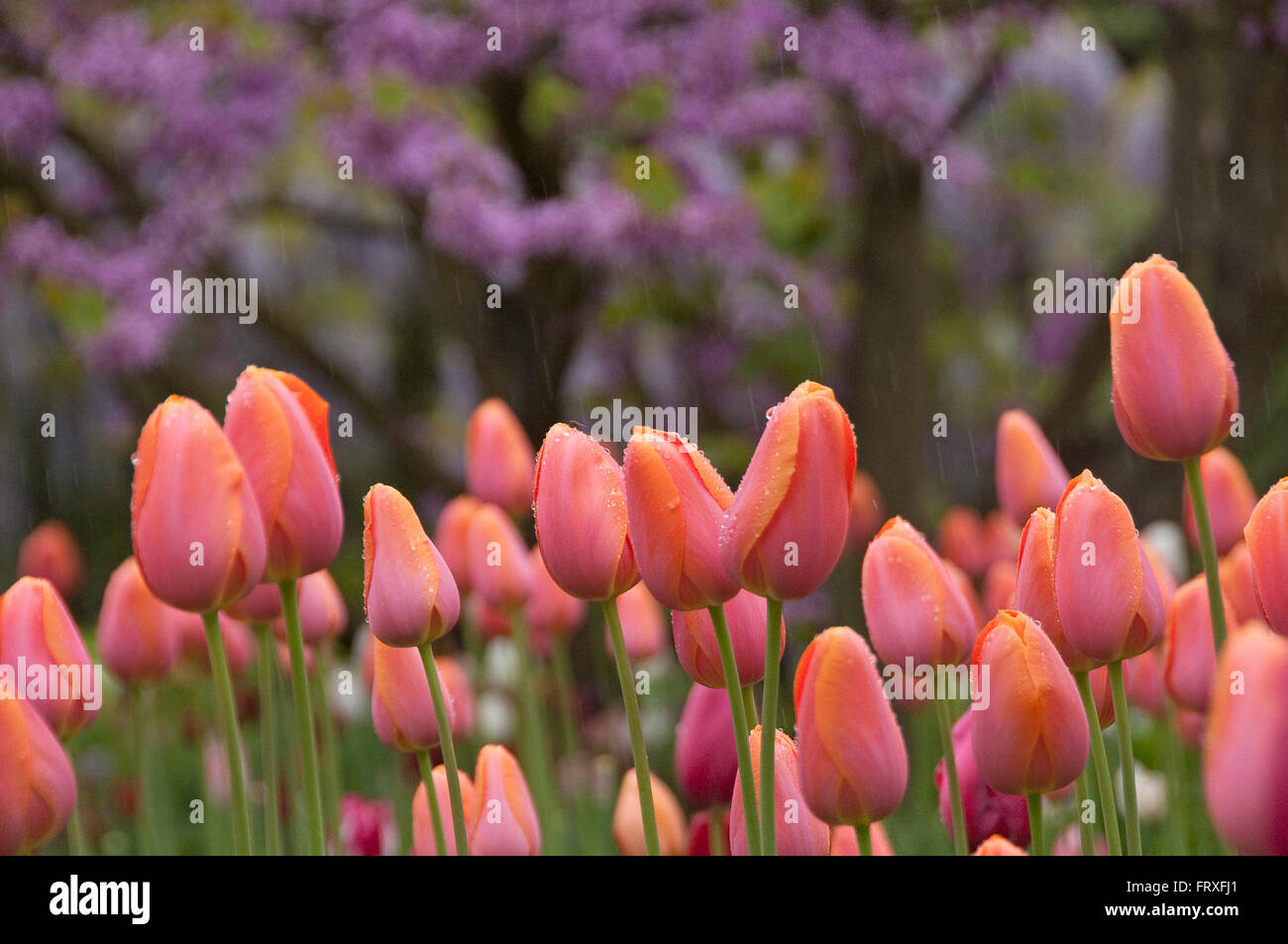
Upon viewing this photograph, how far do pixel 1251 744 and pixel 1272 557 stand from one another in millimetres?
215

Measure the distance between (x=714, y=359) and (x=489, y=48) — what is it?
1182 mm

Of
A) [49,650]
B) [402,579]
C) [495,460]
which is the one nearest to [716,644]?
[402,579]

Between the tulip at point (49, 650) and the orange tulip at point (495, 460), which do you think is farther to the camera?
the orange tulip at point (495, 460)

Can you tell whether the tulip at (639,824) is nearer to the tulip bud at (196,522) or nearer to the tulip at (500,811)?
the tulip at (500,811)

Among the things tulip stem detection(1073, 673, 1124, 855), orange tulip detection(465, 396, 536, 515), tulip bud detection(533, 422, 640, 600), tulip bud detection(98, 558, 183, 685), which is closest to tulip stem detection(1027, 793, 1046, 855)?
tulip stem detection(1073, 673, 1124, 855)

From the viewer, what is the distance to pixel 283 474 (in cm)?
72

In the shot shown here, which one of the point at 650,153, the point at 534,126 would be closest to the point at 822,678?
the point at 650,153

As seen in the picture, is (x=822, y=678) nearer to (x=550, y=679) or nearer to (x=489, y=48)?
(x=550, y=679)

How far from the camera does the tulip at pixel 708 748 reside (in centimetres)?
Answer: 82

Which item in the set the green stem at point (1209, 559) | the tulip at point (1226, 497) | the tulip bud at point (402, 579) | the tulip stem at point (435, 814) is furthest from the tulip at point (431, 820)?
the tulip at point (1226, 497)

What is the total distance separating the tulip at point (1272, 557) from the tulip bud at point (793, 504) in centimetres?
21

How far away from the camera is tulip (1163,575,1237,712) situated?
81 centimetres

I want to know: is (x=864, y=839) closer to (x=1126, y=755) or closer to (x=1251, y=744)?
(x=1126, y=755)
